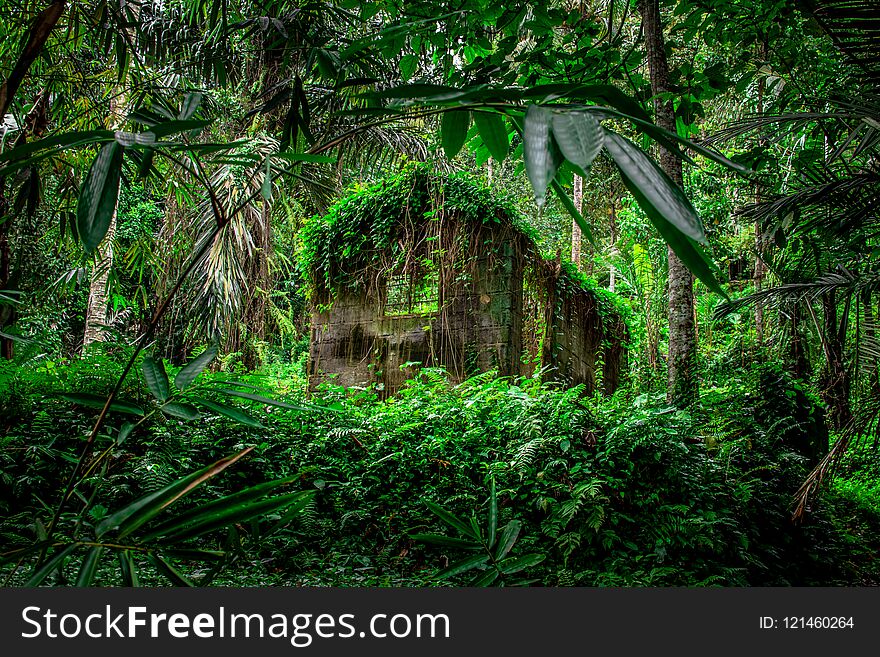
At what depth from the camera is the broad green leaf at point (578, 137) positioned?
0.73 meters

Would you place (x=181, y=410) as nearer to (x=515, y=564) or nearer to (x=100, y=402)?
(x=100, y=402)

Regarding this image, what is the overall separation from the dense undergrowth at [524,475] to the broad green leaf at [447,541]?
2115mm

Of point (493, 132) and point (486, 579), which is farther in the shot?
point (486, 579)

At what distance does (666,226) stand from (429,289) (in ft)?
24.6

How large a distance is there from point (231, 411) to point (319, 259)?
7.52 meters

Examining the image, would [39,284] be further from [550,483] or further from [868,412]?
[868,412]

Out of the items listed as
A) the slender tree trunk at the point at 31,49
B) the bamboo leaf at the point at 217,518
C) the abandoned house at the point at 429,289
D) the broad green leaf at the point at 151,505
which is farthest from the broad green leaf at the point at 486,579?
the abandoned house at the point at 429,289

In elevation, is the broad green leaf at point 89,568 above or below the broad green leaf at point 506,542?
above

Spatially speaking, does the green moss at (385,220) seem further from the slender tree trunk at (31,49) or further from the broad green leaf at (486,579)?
the broad green leaf at (486,579)

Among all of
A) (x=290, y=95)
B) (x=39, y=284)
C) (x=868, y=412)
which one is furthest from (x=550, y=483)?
(x=39, y=284)

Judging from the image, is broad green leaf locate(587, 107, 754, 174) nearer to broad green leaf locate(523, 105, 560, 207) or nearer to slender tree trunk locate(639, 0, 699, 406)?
broad green leaf locate(523, 105, 560, 207)

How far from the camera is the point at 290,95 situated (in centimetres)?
257

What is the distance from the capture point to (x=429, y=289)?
324 inches

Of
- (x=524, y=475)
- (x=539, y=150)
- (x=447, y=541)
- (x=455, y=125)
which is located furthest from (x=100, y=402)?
(x=524, y=475)
